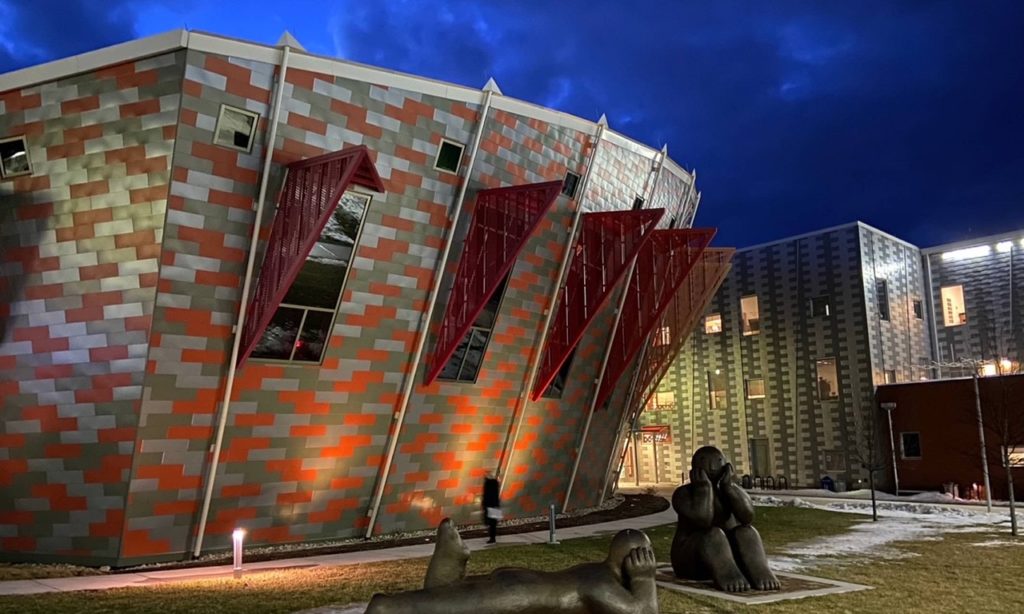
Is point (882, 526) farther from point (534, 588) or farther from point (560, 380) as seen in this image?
point (534, 588)

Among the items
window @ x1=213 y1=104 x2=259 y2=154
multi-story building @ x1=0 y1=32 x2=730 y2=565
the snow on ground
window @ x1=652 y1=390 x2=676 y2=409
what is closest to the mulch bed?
multi-story building @ x1=0 y1=32 x2=730 y2=565

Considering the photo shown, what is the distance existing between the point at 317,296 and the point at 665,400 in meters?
31.8

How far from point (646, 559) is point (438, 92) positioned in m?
12.8

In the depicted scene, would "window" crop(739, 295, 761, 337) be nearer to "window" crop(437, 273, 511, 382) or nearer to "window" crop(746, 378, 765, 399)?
"window" crop(746, 378, 765, 399)

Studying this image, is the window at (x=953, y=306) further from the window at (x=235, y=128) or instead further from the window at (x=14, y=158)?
the window at (x=14, y=158)

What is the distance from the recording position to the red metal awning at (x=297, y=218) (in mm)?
13750

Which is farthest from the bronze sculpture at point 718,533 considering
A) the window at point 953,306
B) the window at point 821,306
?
the window at point 953,306

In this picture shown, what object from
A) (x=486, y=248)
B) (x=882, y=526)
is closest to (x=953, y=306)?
(x=882, y=526)

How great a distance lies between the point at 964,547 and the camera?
15531 millimetres

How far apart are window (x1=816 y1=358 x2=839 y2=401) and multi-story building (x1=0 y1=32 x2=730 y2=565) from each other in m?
23.1

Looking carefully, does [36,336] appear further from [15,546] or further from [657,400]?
[657,400]

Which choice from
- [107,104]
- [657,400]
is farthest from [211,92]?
[657,400]

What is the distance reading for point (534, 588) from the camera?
6.18 metres

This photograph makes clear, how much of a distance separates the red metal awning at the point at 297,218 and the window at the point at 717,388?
31.1 m
